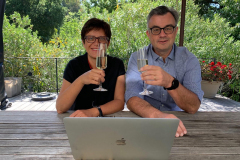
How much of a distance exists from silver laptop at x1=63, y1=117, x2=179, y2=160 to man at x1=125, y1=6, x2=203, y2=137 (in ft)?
2.00

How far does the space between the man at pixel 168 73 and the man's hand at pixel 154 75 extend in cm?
11

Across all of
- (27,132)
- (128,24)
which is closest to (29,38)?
(128,24)

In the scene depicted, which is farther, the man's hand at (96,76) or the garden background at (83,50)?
the garden background at (83,50)

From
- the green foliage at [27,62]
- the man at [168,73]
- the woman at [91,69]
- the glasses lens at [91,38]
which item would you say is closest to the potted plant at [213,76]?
the man at [168,73]

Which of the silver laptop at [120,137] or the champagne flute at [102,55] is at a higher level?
the champagne flute at [102,55]

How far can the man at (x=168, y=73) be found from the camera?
1.55 metres

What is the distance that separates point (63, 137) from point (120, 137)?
1.51ft

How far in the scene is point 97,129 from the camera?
2.50 feet

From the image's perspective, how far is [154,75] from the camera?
130cm

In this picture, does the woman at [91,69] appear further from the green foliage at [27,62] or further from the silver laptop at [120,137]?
the green foliage at [27,62]

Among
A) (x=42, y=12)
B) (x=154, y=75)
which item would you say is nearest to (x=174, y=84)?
(x=154, y=75)

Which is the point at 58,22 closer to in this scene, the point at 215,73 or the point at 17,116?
the point at 215,73

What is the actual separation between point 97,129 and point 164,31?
130cm

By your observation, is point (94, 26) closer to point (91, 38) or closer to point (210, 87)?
point (91, 38)
